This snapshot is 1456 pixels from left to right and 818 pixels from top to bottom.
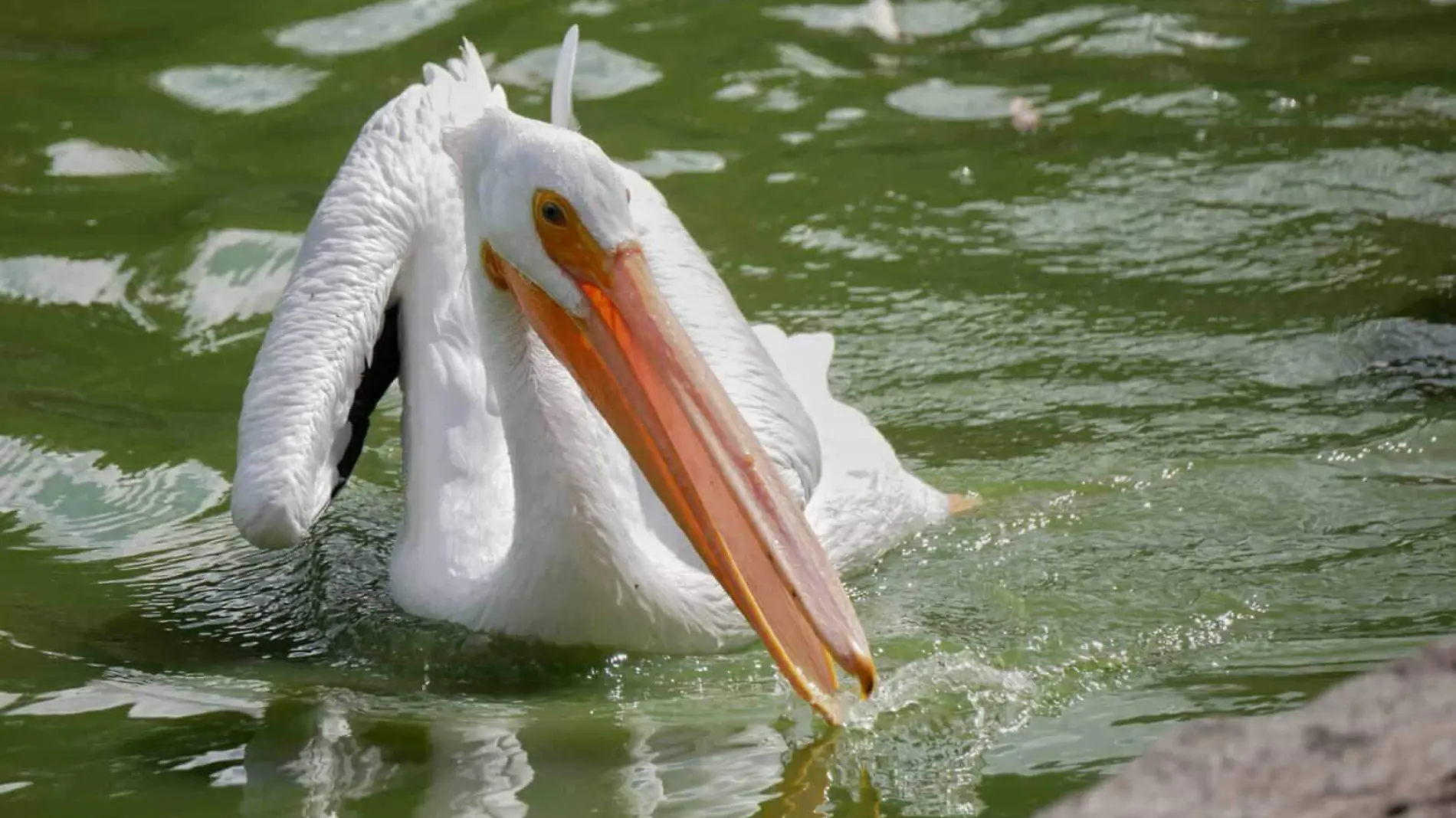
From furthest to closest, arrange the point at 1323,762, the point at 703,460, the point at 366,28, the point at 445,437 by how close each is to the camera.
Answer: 1. the point at 366,28
2. the point at 445,437
3. the point at 703,460
4. the point at 1323,762

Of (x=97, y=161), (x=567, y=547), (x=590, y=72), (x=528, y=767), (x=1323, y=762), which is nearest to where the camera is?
(x=1323, y=762)

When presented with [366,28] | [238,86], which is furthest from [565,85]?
[366,28]

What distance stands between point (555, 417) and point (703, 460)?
437 millimetres

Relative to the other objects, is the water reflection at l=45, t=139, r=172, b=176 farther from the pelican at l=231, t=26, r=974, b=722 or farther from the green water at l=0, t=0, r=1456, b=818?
the pelican at l=231, t=26, r=974, b=722

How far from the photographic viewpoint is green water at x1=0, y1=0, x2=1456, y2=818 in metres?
3.38

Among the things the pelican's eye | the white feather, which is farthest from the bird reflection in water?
the white feather

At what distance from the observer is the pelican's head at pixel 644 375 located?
10.8ft

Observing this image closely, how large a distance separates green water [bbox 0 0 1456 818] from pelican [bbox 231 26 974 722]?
0.15 metres

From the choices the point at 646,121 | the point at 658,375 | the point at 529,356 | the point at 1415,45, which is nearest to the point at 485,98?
the point at 529,356

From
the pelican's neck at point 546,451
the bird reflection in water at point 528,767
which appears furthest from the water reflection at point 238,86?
the bird reflection in water at point 528,767

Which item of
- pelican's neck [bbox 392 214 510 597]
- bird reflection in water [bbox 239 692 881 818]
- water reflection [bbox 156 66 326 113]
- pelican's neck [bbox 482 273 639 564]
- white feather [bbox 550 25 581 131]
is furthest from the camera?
water reflection [bbox 156 66 326 113]

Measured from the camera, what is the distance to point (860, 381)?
5508 millimetres

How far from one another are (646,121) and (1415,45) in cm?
299

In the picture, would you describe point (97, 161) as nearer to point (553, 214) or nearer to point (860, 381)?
point (860, 381)
